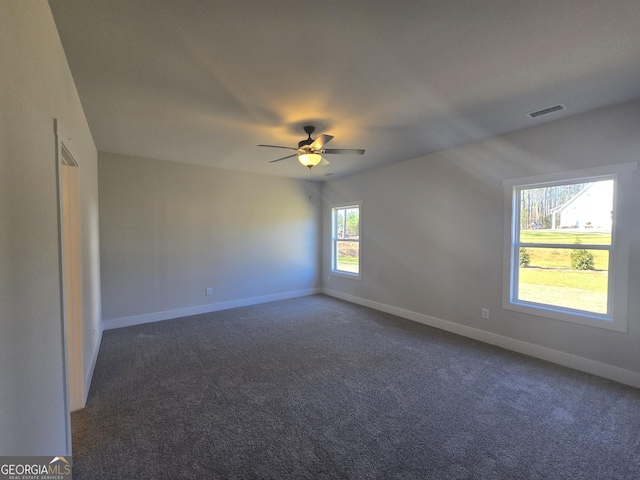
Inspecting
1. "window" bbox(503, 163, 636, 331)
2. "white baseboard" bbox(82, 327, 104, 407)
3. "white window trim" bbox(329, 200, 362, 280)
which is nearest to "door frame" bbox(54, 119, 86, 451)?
"white baseboard" bbox(82, 327, 104, 407)

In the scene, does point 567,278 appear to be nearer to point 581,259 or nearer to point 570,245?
point 581,259

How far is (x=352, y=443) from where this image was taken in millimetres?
1958

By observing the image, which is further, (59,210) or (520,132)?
(520,132)

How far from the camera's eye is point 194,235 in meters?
4.96

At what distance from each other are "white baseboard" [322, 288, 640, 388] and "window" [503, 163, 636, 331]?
0.41 metres

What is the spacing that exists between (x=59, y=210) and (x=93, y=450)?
162cm

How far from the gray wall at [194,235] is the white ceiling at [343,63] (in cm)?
130

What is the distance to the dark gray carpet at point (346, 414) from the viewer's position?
1.78m

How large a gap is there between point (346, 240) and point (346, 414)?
416cm

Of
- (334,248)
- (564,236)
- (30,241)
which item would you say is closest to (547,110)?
(564,236)

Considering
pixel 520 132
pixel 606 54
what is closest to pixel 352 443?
pixel 606 54

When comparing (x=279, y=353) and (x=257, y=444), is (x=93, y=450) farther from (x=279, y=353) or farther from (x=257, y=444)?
(x=279, y=353)

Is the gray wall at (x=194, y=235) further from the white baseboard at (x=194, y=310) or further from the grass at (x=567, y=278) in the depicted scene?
the grass at (x=567, y=278)

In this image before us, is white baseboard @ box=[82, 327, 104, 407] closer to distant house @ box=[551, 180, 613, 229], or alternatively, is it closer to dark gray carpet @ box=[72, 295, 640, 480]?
dark gray carpet @ box=[72, 295, 640, 480]
